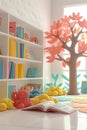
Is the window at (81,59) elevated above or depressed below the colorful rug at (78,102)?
above

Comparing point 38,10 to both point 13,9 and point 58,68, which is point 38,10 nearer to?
point 13,9

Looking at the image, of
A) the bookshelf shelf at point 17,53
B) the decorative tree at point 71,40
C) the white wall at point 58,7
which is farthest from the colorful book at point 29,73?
the white wall at point 58,7

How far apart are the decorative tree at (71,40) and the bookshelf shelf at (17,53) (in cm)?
25

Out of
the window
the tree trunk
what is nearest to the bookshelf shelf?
the tree trunk

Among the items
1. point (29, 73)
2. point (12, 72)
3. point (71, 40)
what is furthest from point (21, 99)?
point (71, 40)

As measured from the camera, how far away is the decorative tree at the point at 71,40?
3590 millimetres

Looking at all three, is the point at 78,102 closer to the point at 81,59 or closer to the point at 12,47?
the point at 12,47

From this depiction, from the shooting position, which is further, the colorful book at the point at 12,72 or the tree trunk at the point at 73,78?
the tree trunk at the point at 73,78

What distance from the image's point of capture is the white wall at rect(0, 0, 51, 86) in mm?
3092

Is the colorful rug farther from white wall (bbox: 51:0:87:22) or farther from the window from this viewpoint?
white wall (bbox: 51:0:87:22)

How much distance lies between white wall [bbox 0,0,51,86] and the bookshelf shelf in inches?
5.9

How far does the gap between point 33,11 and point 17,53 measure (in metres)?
1.06

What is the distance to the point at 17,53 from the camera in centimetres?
296

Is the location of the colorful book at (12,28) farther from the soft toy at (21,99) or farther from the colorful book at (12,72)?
the soft toy at (21,99)
